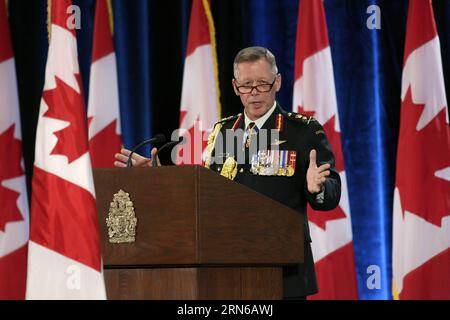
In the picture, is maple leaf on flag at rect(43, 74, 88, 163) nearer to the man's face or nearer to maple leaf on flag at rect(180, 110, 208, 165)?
the man's face

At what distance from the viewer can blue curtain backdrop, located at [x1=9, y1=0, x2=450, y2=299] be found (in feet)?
17.2

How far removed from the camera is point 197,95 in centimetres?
502

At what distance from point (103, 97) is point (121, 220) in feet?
9.16

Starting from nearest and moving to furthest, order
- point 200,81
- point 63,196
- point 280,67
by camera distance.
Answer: point 63,196 < point 200,81 < point 280,67

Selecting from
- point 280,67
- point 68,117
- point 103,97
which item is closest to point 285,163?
point 68,117

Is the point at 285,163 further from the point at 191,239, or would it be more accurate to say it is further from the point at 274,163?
the point at 191,239

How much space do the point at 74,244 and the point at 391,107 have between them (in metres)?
3.43

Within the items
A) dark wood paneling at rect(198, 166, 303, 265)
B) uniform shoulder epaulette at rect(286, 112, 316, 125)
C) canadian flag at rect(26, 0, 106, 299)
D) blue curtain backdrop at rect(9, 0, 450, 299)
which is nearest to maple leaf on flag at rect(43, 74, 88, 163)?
canadian flag at rect(26, 0, 106, 299)

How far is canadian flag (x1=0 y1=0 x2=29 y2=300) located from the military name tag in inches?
92.6

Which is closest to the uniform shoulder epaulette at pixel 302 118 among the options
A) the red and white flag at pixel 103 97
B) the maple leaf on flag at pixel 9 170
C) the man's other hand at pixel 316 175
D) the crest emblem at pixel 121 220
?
the man's other hand at pixel 316 175

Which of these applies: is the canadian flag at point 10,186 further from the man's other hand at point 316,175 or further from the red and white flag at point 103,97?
the man's other hand at point 316,175

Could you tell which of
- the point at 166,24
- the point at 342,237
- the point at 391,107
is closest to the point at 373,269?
the point at 342,237

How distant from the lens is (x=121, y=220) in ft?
7.88

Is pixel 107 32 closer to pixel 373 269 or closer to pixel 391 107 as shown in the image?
pixel 391 107
